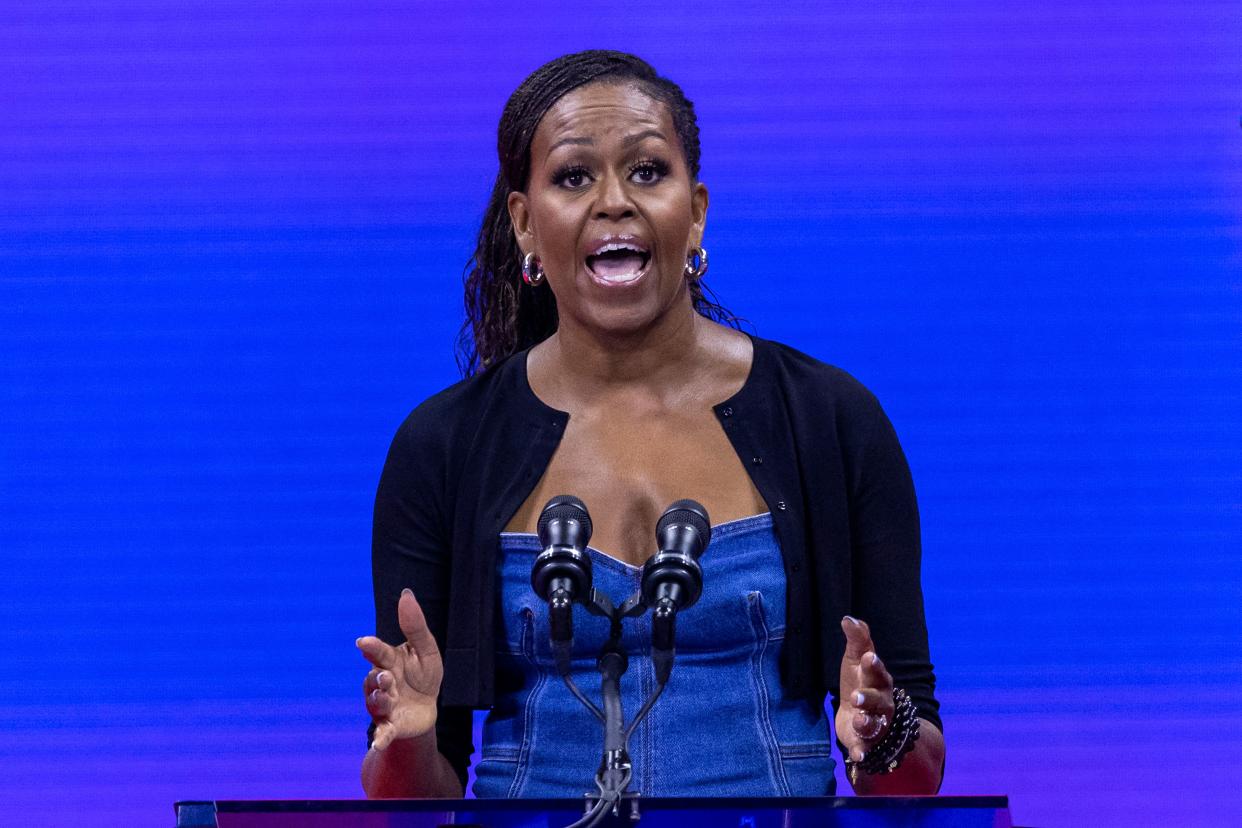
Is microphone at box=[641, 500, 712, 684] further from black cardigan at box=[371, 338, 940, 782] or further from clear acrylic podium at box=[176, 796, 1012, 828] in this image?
black cardigan at box=[371, 338, 940, 782]

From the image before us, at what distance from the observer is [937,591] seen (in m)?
3.07

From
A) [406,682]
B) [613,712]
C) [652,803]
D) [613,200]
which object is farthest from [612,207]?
[652,803]

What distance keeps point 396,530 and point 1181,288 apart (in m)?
1.41

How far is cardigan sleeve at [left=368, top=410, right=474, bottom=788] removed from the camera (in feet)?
7.88

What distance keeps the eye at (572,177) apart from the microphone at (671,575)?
73cm

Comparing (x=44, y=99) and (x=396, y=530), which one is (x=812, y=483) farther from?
(x=44, y=99)

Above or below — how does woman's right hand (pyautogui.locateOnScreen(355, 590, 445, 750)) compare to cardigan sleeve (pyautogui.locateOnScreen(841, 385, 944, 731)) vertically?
below

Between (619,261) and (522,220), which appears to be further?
(522,220)

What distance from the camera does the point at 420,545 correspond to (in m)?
2.42

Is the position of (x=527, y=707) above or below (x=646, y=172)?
below

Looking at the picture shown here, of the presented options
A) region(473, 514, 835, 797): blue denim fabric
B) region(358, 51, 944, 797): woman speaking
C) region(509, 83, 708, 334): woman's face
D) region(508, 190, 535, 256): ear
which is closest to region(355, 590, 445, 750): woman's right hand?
region(358, 51, 944, 797): woman speaking

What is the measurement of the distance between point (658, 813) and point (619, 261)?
88 cm

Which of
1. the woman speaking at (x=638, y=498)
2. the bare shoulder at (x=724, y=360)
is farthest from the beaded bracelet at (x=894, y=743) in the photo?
the bare shoulder at (x=724, y=360)

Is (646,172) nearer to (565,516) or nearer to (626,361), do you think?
(626,361)
